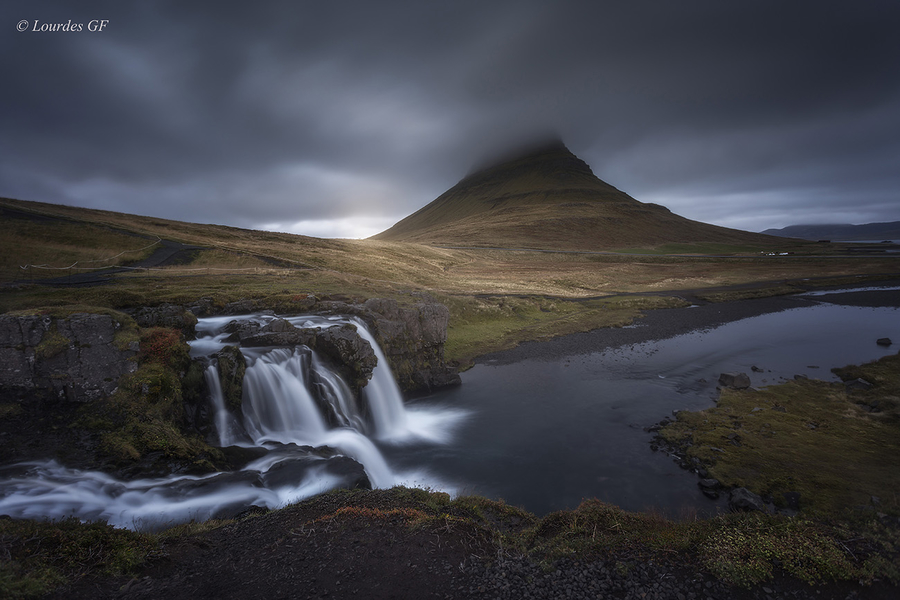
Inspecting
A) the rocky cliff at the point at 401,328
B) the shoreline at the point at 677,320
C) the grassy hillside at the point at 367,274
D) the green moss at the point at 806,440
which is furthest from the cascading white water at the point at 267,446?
the shoreline at the point at 677,320

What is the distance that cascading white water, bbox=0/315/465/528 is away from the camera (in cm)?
1040

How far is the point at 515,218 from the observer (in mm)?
176000

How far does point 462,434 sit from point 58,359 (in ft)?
57.1

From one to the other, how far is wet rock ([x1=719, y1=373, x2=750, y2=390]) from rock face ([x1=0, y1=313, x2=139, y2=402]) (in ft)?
104

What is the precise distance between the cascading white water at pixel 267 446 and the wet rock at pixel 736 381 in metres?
17.4

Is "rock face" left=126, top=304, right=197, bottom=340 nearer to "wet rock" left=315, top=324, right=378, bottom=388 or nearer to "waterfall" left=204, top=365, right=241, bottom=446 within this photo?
"waterfall" left=204, top=365, right=241, bottom=446

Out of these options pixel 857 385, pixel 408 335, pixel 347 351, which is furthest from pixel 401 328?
pixel 857 385

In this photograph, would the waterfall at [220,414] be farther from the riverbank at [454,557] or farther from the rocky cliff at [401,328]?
the rocky cliff at [401,328]

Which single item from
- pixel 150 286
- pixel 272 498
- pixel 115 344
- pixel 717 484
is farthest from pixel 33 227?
pixel 717 484

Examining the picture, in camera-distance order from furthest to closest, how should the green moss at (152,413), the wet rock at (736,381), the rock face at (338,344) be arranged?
the wet rock at (736,381) → the rock face at (338,344) → the green moss at (152,413)

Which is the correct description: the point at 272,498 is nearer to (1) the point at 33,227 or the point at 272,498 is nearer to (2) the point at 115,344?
(2) the point at 115,344

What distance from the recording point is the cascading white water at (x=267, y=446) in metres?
10.4

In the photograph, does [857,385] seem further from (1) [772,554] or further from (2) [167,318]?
(2) [167,318]

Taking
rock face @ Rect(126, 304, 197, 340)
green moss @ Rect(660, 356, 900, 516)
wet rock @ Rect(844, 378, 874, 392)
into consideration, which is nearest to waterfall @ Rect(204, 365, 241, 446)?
rock face @ Rect(126, 304, 197, 340)
